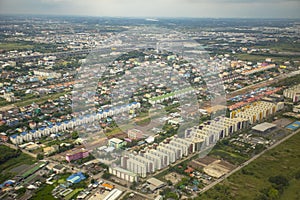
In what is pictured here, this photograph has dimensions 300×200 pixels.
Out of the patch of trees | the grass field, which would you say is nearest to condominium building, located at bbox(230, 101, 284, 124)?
the grass field

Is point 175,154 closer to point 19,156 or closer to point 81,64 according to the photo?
point 19,156

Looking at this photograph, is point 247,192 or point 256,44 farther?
point 256,44

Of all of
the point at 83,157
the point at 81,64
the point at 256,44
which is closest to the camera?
the point at 83,157

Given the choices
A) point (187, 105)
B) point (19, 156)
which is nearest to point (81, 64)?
point (187, 105)

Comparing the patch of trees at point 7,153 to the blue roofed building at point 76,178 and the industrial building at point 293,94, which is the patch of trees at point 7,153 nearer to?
the blue roofed building at point 76,178

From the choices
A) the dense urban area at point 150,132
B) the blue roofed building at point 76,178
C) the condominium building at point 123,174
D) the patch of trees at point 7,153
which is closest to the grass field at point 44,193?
the dense urban area at point 150,132

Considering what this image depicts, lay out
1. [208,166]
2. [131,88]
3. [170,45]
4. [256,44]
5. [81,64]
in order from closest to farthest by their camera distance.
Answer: [208,166] → [131,88] → [81,64] → [170,45] → [256,44]

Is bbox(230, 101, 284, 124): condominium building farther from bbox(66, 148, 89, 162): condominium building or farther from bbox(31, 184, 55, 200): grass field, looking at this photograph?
bbox(31, 184, 55, 200): grass field
